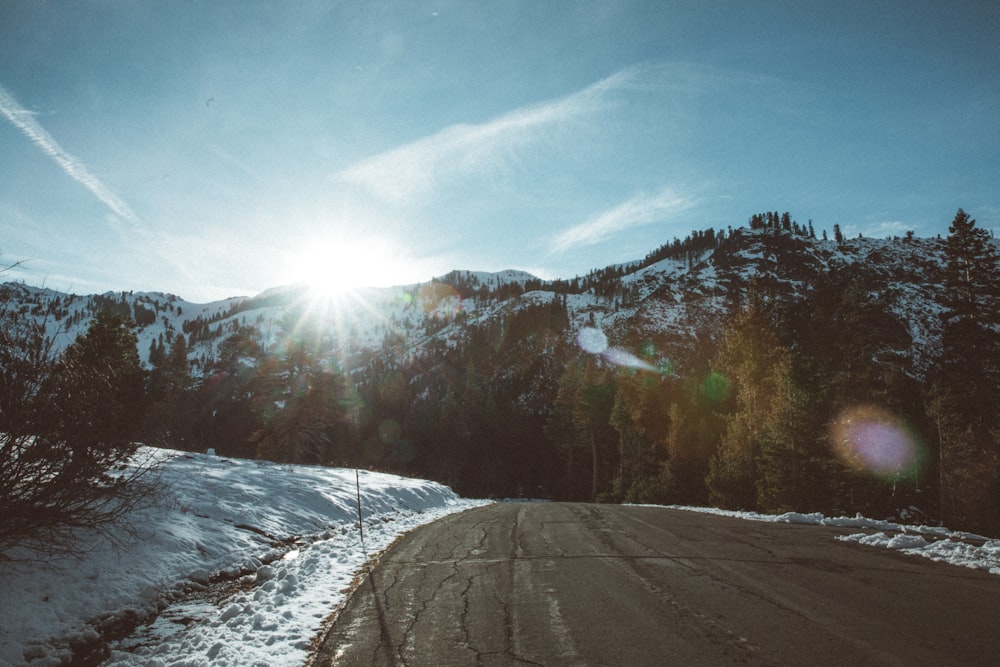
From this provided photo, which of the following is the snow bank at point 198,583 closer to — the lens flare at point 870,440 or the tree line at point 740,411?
the tree line at point 740,411

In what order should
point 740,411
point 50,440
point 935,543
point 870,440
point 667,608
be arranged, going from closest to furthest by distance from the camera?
point 50,440, point 667,608, point 935,543, point 870,440, point 740,411

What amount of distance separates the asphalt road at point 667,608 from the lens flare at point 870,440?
1735 cm

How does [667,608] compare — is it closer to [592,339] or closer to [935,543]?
[935,543]

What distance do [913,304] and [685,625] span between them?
21104 centimetres

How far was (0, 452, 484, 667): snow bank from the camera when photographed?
525cm

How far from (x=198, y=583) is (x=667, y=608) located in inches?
277

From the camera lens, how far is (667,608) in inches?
237

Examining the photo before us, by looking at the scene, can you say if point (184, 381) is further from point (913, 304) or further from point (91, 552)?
point (913, 304)

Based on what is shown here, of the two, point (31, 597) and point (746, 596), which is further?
point (746, 596)

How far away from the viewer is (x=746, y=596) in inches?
253

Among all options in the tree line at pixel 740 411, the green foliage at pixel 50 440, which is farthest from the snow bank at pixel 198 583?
the tree line at pixel 740 411

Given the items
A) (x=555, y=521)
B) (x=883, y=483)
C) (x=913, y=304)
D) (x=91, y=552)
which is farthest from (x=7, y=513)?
(x=913, y=304)

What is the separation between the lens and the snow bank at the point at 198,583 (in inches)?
207

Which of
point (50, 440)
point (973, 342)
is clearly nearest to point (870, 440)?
point (973, 342)
